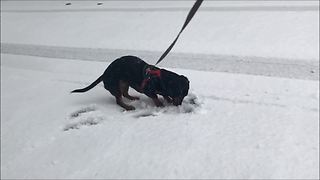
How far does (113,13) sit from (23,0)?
3.56m

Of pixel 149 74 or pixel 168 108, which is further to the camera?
pixel 168 108

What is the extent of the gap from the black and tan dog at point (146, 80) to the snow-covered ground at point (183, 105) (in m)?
0.18

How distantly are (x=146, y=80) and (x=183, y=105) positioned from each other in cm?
40

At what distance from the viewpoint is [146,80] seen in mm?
3102

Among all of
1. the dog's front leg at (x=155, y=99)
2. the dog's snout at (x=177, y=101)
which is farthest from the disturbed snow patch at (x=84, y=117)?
Result: the dog's snout at (x=177, y=101)

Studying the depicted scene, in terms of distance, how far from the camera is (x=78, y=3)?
7.98 m

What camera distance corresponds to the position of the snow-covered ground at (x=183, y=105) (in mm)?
2660

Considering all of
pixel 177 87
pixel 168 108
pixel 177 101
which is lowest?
pixel 168 108

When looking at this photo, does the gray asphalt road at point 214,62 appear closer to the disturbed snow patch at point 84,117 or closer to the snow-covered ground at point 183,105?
the snow-covered ground at point 183,105

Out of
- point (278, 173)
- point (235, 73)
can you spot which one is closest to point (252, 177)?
point (278, 173)

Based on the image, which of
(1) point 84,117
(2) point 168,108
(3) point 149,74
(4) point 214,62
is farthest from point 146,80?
(4) point 214,62

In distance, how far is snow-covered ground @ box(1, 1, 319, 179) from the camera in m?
2.66

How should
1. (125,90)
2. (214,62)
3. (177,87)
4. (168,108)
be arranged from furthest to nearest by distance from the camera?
(214,62)
(125,90)
(168,108)
(177,87)

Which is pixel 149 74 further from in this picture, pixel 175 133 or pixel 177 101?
pixel 175 133
